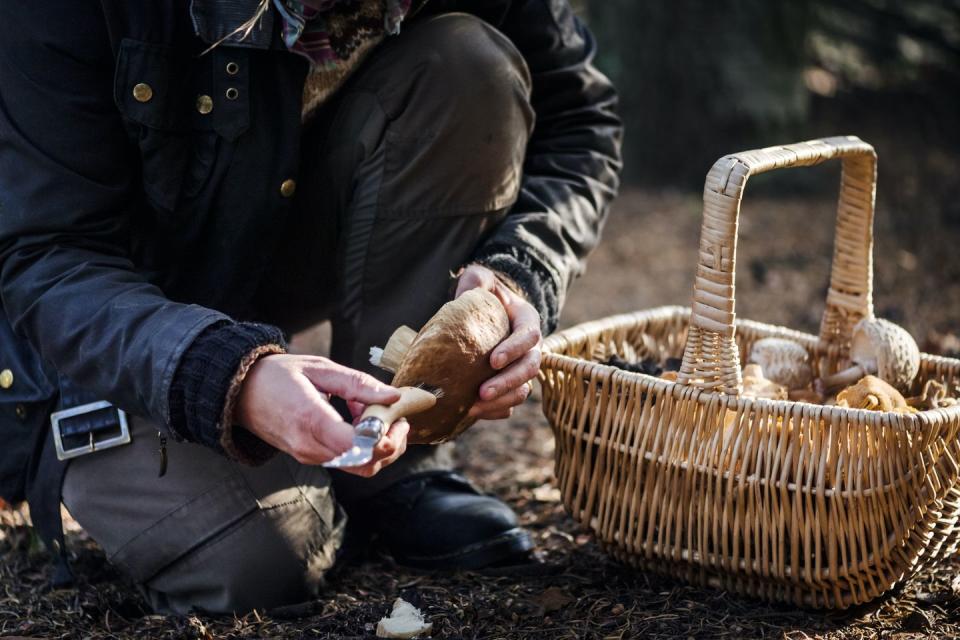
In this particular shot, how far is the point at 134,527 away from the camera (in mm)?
1678

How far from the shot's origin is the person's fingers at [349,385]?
130 centimetres

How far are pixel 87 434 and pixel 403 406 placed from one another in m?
0.66

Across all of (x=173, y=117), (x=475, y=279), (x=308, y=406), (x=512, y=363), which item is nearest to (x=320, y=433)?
(x=308, y=406)

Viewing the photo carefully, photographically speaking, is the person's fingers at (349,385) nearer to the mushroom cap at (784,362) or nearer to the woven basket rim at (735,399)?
the woven basket rim at (735,399)

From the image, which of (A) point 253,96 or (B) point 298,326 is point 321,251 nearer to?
(B) point 298,326

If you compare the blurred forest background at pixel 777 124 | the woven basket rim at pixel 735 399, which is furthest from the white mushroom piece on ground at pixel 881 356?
the blurred forest background at pixel 777 124

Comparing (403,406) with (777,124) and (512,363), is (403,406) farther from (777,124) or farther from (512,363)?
(777,124)

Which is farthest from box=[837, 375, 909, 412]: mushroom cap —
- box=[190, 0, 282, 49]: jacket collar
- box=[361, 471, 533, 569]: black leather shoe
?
box=[190, 0, 282, 49]: jacket collar

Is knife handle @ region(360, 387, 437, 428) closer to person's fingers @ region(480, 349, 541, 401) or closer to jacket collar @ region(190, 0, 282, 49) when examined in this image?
person's fingers @ region(480, 349, 541, 401)

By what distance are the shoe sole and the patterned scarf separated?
886mm

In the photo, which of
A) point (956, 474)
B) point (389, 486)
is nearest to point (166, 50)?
point (389, 486)

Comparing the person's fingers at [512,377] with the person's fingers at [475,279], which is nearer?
the person's fingers at [512,377]

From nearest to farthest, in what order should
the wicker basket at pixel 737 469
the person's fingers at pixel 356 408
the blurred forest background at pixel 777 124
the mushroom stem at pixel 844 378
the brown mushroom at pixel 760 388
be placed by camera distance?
the person's fingers at pixel 356 408
the wicker basket at pixel 737 469
the brown mushroom at pixel 760 388
the mushroom stem at pixel 844 378
the blurred forest background at pixel 777 124

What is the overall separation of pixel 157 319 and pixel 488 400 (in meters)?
0.49
